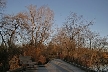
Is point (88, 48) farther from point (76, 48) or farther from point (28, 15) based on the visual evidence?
point (28, 15)

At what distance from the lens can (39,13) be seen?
46.2m

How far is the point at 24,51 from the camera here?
3048 centimetres

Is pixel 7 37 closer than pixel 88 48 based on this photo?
Yes

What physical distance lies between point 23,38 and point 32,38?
2519mm

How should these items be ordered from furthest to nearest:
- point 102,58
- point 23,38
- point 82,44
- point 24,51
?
point 82,44 → point 102,58 → point 23,38 → point 24,51

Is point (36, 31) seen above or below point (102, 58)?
above

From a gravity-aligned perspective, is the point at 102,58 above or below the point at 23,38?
below

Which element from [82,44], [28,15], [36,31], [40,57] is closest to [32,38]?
[36,31]

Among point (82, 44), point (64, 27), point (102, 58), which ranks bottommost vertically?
point (102, 58)

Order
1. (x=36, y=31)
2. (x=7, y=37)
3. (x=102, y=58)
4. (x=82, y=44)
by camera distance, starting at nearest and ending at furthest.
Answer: (x=7, y=37) → (x=36, y=31) → (x=102, y=58) → (x=82, y=44)

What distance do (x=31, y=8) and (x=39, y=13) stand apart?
83.1 inches

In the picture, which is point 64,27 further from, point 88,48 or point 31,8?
point 31,8

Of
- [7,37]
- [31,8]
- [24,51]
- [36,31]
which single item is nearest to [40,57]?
[24,51]

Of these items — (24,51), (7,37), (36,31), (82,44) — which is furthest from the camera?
(82,44)
